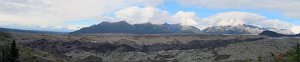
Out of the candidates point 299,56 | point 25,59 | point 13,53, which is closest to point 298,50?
point 299,56

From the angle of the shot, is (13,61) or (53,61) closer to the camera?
(13,61)

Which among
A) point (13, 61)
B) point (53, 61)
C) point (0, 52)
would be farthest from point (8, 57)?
point (53, 61)

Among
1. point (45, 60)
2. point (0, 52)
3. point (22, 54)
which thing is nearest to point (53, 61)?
point (45, 60)

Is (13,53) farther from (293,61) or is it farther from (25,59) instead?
(293,61)

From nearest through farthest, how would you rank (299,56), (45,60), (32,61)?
(299,56) < (32,61) < (45,60)

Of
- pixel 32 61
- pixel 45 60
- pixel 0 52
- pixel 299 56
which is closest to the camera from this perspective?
pixel 299 56

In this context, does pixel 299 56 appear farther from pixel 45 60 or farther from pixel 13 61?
pixel 45 60

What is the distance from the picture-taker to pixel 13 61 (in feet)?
286

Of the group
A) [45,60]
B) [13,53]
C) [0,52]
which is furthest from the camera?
[45,60]

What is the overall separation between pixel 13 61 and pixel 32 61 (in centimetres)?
4942

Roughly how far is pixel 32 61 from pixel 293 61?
74145 mm

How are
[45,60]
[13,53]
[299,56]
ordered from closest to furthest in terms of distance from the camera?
[13,53] → [299,56] → [45,60]

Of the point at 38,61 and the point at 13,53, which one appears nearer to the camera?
the point at 13,53

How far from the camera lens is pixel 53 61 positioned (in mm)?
150625
